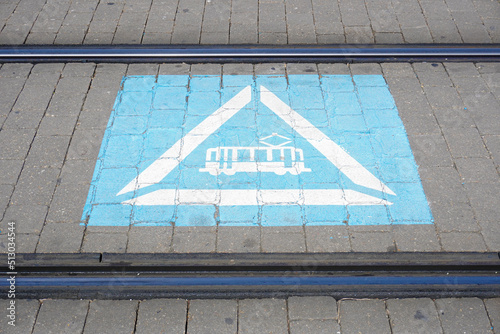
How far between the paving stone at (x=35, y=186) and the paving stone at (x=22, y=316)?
960 millimetres

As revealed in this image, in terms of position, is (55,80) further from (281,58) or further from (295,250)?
(295,250)

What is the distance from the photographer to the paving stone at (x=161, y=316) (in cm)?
342

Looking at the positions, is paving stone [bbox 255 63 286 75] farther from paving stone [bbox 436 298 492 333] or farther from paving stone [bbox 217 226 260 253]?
paving stone [bbox 436 298 492 333]

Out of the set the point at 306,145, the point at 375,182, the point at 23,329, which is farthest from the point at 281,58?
the point at 23,329

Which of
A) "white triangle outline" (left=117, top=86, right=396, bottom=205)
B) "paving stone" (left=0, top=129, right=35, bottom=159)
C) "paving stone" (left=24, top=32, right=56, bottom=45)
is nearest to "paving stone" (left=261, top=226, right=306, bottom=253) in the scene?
"white triangle outline" (left=117, top=86, right=396, bottom=205)

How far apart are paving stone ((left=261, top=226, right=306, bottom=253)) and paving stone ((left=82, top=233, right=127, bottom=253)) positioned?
1.20 metres

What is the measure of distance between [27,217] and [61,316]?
1.07 m

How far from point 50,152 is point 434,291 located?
3.78 meters

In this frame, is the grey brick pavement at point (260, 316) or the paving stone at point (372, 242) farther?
the paving stone at point (372, 242)

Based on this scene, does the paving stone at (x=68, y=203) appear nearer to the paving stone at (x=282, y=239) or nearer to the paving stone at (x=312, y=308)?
the paving stone at (x=282, y=239)

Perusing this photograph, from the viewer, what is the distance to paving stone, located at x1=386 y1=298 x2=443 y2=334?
11.2 feet

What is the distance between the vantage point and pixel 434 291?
3.62 metres

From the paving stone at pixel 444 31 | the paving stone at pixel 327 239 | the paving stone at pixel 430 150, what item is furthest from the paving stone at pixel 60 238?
the paving stone at pixel 444 31

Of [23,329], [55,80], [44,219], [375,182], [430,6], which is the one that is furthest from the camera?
[430,6]
